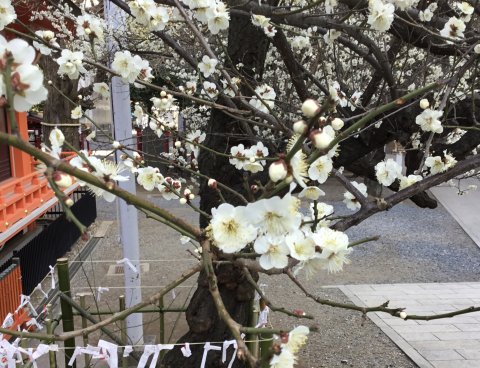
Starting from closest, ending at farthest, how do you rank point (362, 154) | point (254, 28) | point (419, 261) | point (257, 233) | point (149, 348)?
point (257, 233), point (149, 348), point (254, 28), point (362, 154), point (419, 261)

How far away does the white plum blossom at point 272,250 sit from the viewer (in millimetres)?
1152

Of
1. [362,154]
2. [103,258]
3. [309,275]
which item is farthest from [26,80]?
[103,258]

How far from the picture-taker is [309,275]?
1306mm

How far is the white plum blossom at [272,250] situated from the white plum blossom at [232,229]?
3 centimetres

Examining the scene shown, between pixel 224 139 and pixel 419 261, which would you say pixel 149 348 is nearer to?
pixel 224 139

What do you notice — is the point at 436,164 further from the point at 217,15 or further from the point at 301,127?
the point at 301,127

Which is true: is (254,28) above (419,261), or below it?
above

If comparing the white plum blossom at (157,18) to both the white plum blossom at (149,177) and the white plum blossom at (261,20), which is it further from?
the white plum blossom at (149,177)

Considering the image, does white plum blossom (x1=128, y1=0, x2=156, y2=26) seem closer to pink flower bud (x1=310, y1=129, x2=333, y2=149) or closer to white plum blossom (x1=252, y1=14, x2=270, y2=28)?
white plum blossom (x1=252, y1=14, x2=270, y2=28)

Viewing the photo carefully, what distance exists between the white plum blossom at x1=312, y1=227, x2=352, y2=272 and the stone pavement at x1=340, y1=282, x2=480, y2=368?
3.96 meters

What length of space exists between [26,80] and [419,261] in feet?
27.8

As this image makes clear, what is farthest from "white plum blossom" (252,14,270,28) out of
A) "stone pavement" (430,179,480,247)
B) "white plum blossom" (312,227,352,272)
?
"stone pavement" (430,179,480,247)

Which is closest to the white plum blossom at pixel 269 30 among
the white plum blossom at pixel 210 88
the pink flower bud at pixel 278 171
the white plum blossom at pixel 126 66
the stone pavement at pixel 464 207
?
the white plum blossom at pixel 210 88

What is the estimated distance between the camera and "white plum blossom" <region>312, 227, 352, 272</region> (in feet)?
4.05
